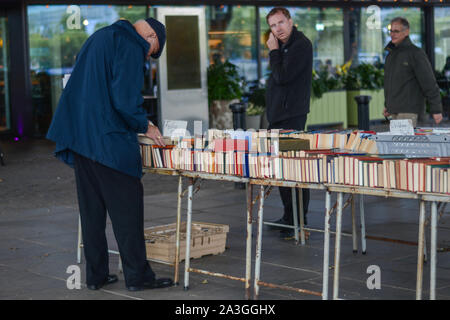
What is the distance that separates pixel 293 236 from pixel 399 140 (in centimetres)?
247

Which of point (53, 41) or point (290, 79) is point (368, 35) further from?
point (290, 79)

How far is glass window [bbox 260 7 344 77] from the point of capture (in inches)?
805

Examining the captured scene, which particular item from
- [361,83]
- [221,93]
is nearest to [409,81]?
[221,93]

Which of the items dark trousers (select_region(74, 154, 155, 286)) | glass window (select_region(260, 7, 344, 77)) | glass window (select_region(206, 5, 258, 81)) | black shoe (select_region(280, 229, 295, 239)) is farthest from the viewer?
glass window (select_region(260, 7, 344, 77))

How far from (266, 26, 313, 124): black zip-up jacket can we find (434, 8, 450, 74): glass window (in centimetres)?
1673

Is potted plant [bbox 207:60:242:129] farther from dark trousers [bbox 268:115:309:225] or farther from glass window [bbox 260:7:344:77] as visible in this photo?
dark trousers [bbox 268:115:309:225]

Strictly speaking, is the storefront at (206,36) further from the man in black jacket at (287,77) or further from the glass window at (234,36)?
the man in black jacket at (287,77)

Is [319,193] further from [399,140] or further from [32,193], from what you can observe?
[399,140]

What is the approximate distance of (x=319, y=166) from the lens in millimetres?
4902

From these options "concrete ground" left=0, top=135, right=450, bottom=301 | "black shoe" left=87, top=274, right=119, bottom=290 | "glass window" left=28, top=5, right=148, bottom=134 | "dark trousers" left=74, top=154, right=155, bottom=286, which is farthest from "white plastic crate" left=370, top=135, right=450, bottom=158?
"glass window" left=28, top=5, right=148, bottom=134

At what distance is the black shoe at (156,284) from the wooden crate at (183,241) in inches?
21.0

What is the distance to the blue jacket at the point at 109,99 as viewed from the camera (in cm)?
527

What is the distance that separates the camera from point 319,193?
10289 millimetres
